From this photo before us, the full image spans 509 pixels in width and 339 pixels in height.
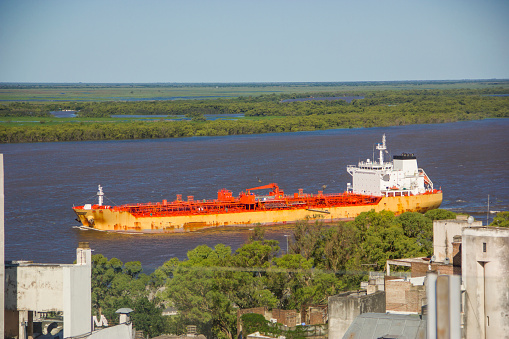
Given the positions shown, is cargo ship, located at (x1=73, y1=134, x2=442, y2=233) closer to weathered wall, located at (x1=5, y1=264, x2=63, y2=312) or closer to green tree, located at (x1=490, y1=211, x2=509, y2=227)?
green tree, located at (x1=490, y1=211, x2=509, y2=227)

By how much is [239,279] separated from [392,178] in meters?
24.2

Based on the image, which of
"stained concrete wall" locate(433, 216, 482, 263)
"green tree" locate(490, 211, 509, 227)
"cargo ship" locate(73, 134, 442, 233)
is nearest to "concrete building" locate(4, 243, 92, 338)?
"stained concrete wall" locate(433, 216, 482, 263)

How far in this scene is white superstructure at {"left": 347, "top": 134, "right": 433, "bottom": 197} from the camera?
3919 cm

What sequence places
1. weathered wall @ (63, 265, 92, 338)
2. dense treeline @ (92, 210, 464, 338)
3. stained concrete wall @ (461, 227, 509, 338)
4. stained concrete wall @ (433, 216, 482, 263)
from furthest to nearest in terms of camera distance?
stained concrete wall @ (433, 216, 482, 263)
dense treeline @ (92, 210, 464, 338)
stained concrete wall @ (461, 227, 509, 338)
weathered wall @ (63, 265, 92, 338)

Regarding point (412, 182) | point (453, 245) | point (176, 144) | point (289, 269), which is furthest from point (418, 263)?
point (176, 144)

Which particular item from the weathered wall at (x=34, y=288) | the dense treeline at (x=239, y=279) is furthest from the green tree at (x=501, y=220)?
the weathered wall at (x=34, y=288)

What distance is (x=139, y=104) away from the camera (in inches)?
5153

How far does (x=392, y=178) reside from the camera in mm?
39469

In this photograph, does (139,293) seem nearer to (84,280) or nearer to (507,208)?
(84,280)

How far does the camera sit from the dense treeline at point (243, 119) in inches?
3098

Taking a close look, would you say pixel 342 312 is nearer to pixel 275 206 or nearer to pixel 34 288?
pixel 34 288

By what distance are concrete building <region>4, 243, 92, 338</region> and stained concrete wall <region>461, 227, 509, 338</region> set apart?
445 cm

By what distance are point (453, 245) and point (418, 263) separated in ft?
5.04

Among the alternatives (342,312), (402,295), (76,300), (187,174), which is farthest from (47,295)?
(187,174)
